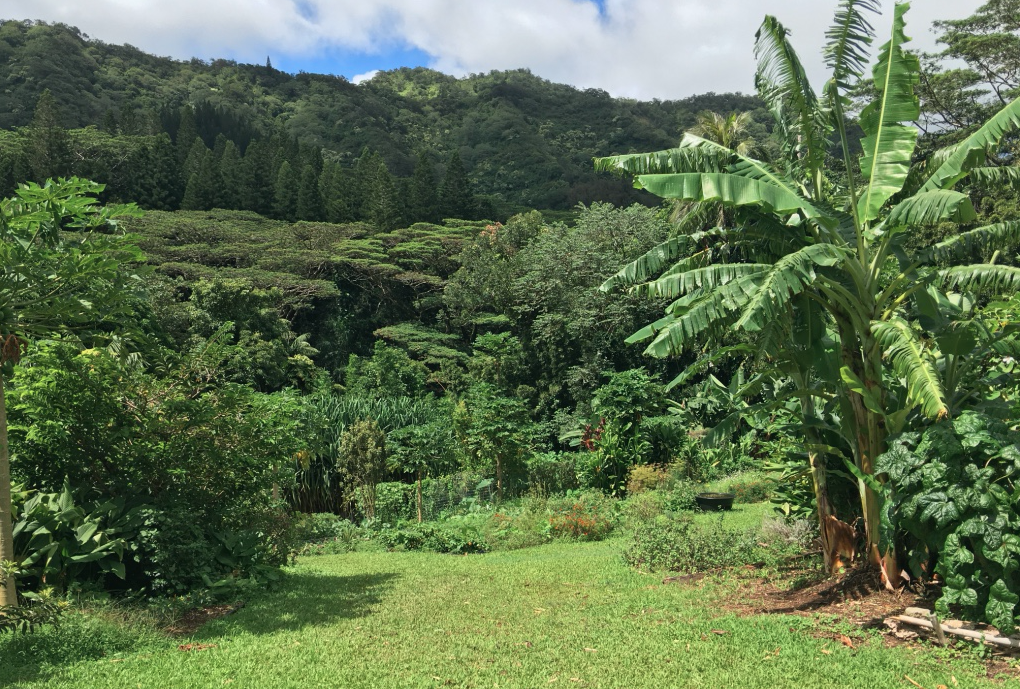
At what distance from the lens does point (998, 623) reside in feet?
16.1

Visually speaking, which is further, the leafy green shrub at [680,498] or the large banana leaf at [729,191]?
the leafy green shrub at [680,498]

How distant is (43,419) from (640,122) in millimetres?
62284

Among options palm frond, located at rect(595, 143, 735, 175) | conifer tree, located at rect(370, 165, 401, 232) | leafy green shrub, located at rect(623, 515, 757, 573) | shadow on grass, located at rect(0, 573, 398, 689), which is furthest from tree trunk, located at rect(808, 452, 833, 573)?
conifer tree, located at rect(370, 165, 401, 232)

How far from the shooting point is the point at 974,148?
6086 mm

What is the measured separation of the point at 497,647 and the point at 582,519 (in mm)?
5642

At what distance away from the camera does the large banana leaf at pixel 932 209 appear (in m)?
5.53

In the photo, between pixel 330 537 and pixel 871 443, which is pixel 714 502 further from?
pixel 330 537

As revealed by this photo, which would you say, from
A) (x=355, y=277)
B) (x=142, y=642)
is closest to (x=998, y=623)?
(x=142, y=642)

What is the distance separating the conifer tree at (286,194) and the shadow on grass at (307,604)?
33381mm


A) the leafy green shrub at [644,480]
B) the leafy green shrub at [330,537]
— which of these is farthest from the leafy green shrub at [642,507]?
the leafy green shrub at [330,537]

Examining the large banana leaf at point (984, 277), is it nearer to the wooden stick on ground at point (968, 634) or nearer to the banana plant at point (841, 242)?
the banana plant at point (841, 242)

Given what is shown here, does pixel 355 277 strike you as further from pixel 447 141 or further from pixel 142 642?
pixel 447 141

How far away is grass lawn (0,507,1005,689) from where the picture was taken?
195 inches

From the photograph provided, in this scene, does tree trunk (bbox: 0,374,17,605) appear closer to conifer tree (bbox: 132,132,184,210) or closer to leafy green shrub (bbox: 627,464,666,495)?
leafy green shrub (bbox: 627,464,666,495)
